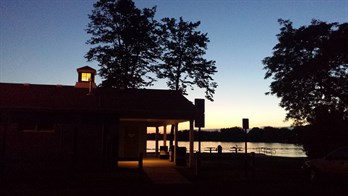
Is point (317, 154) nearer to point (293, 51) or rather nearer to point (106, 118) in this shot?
point (293, 51)

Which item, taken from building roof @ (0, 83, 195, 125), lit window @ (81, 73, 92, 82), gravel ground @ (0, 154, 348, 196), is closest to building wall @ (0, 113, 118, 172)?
building roof @ (0, 83, 195, 125)

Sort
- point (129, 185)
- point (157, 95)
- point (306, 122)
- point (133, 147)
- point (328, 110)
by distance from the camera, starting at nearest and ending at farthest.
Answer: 1. point (129, 185)
2. point (157, 95)
3. point (133, 147)
4. point (328, 110)
5. point (306, 122)

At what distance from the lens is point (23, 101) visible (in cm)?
1984

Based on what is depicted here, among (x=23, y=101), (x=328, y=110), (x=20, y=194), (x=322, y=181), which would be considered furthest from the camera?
(x=328, y=110)

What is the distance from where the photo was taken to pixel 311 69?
3047 centimetres

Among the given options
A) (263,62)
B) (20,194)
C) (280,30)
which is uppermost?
(280,30)

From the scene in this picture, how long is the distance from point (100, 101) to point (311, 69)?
18.1 m

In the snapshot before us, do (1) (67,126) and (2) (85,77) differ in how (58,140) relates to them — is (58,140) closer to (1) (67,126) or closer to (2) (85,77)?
(1) (67,126)

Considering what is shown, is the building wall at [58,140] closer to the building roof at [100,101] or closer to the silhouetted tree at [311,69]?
the building roof at [100,101]

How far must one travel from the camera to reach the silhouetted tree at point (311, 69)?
99.3 feet

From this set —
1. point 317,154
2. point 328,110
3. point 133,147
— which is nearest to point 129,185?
point 133,147

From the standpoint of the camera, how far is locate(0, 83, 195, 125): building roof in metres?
19.3

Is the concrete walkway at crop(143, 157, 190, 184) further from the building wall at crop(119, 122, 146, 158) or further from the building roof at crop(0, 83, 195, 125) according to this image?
the building wall at crop(119, 122, 146, 158)

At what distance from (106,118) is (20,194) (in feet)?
24.2
